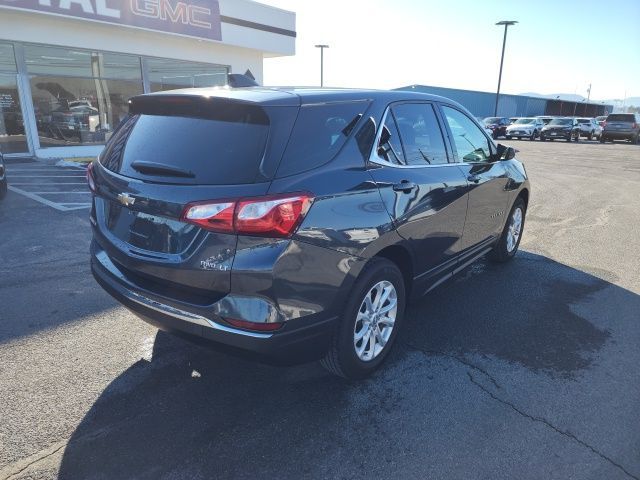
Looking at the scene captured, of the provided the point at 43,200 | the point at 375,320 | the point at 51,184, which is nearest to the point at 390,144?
the point at 375,320

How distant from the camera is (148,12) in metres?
14.2

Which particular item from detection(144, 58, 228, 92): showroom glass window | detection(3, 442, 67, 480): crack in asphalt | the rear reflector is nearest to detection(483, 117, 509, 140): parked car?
detection(144, 58, 228, 92): showroom glass window

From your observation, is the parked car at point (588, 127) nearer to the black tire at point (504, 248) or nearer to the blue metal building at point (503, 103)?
the blue metal building at point (503, 103)

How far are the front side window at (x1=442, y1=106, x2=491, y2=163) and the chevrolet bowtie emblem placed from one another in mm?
2665

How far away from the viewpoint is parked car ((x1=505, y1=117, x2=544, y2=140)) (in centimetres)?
3331

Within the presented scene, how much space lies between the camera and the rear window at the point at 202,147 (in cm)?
237

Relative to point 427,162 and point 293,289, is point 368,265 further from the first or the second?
point 427,162

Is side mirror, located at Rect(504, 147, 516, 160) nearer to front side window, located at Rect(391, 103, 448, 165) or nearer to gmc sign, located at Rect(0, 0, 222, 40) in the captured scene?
front side window, located at Rect(391, 103, 448, 165)

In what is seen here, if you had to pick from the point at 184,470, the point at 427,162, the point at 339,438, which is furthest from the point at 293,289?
the point at 427,162

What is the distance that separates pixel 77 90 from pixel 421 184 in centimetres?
1462

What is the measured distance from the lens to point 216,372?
3.10 m

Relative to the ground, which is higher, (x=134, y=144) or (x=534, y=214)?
(x=134, y=144)

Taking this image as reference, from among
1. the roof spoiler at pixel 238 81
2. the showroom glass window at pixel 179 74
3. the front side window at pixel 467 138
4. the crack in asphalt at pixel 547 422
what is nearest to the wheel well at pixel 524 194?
the front side window at pixel 467 138

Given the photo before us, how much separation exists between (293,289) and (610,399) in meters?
2.19
